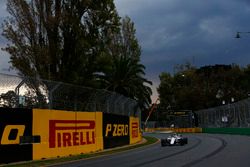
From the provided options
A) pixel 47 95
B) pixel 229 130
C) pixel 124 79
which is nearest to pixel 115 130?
pixel 47 95

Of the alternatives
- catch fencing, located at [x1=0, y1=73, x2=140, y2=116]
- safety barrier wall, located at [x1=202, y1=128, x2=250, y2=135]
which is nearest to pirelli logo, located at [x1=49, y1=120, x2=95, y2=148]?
catch fencing, located at [x1=0, y1=73, x2=140, y2=116]

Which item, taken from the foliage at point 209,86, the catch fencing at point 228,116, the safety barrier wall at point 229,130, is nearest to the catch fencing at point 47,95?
the safety barrier wall at point 229,130

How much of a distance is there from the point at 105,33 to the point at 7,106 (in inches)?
729

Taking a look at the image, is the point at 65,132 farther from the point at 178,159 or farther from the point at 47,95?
the point at 178,159

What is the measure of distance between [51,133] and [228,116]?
46549mm

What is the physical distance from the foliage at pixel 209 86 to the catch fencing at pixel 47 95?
8519cm

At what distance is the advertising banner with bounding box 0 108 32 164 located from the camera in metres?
19.5

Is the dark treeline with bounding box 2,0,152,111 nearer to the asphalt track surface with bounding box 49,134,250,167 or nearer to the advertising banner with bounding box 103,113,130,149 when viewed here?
the advertising banner with bounding box 103,113,130,149

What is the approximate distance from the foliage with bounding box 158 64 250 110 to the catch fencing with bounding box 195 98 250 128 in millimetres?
28435

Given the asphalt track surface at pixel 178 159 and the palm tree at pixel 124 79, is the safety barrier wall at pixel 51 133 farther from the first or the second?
the palm tree at pixel 124 79

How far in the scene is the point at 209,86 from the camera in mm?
117312

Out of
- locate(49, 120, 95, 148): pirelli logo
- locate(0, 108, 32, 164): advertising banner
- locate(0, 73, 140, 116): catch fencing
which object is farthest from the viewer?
locate(49, 120, 95, 148): pirelli logo

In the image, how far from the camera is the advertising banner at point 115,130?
30.8 meters

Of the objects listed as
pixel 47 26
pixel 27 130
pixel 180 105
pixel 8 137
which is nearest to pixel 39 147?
pixel 27 130
